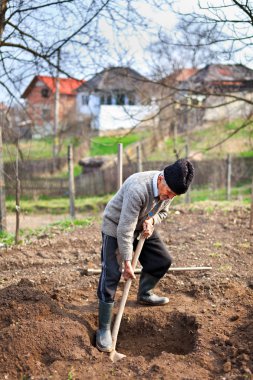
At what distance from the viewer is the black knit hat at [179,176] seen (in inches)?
135

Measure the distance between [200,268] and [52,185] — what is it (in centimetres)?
1439

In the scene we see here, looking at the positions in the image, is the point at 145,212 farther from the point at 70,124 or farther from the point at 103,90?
the point at 70,124

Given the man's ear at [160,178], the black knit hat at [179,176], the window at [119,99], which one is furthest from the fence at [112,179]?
the black knit hat at [179,176]

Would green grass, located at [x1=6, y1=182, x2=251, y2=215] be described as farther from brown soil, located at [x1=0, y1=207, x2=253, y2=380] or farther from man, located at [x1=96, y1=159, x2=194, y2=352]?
man, located at [x1=96, y1=159, x2=194, y2=352]

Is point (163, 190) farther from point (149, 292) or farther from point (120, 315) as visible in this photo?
point (149, 292)

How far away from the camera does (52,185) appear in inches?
758

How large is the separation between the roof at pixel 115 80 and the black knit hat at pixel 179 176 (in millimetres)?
5110

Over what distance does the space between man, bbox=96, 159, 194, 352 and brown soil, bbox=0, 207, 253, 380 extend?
0.28 metres

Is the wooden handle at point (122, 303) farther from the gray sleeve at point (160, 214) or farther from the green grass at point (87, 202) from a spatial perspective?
the green grass at point (87, 202)

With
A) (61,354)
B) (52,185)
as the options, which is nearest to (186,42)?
(61,354)

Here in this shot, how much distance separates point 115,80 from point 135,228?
22.2ft

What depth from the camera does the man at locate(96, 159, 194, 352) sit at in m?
3.54

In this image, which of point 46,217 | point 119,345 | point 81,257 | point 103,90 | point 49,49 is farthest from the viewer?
point 46,217

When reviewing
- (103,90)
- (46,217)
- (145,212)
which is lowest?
(46,217)
